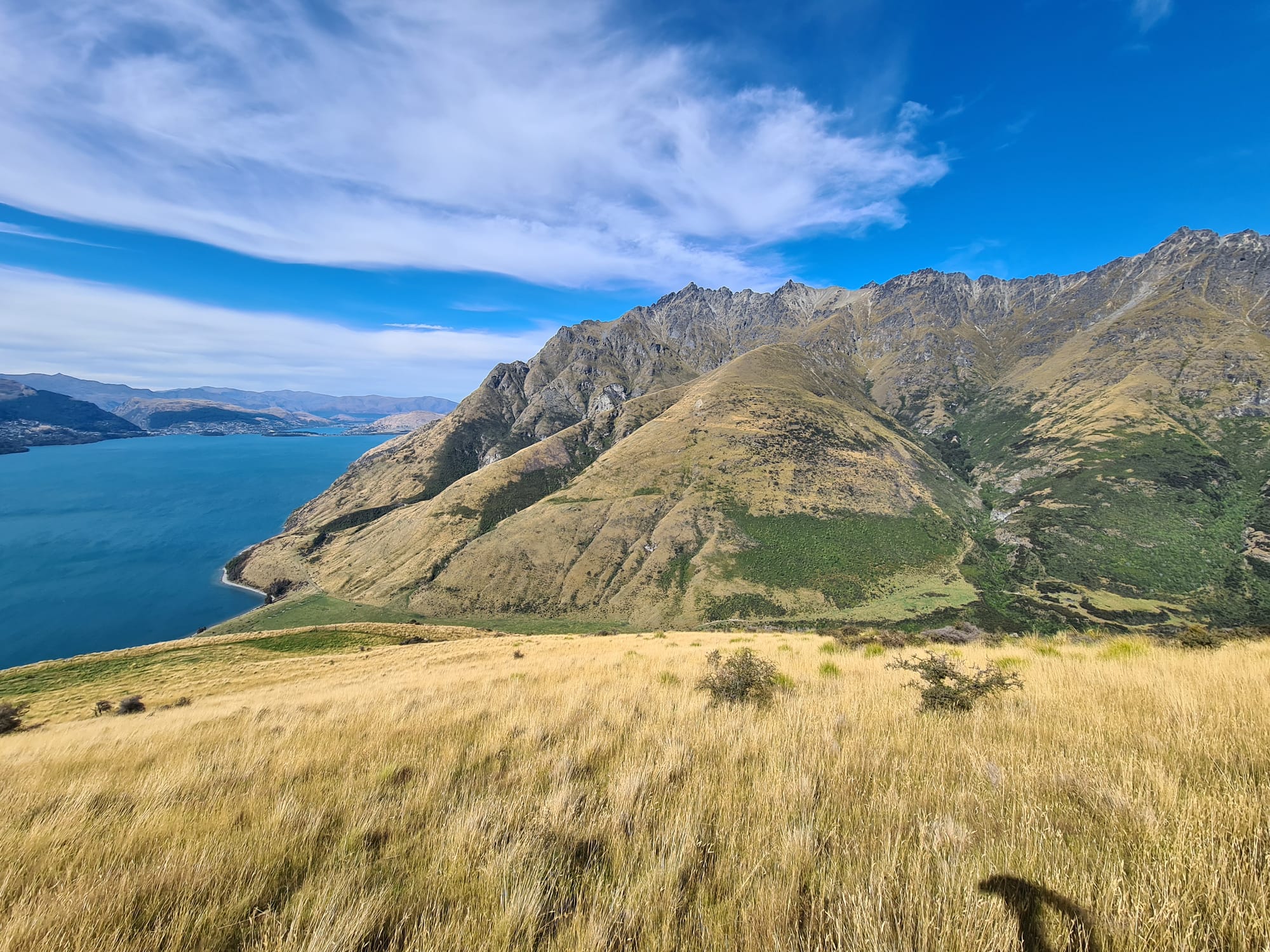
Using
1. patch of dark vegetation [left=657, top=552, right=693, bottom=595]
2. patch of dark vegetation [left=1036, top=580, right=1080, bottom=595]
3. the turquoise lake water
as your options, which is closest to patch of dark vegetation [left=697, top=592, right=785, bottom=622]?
patch of dark vegetation [left=657, top=552, right=693, bottom=595]

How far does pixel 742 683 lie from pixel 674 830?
406cm

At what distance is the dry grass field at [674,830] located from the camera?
190 centimetres

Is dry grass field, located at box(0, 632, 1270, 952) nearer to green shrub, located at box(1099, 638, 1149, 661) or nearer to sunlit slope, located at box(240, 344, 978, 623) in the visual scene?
green shrub, located at box(1099, 638, 1149, 661)

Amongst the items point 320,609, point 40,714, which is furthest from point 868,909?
point 320,609

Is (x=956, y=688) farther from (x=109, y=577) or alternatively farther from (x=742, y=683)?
(x=109, y=577)

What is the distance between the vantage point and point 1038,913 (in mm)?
1823

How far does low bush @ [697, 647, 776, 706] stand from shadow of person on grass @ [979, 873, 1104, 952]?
13.3 feet

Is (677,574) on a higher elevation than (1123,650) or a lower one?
lower

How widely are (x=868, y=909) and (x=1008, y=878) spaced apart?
78cm

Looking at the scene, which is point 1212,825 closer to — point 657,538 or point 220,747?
point 220,747

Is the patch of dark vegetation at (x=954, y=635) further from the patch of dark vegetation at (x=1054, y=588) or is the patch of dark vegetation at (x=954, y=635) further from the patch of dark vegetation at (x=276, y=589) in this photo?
the patch of dark vegetation at (x=276, y=589)

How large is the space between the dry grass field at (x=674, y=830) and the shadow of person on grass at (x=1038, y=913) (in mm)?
29

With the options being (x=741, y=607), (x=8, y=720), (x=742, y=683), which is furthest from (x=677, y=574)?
(x=742, y=683)

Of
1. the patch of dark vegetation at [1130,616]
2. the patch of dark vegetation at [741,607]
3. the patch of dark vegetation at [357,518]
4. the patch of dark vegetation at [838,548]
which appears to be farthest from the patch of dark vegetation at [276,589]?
the patch of dark vegetation at [1130,616]
